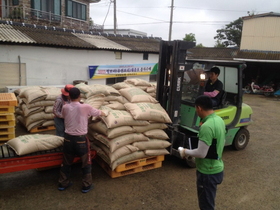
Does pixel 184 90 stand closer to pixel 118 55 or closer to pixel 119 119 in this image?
pixel 119 119

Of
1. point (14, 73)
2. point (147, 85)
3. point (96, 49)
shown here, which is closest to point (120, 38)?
point (96, 49)

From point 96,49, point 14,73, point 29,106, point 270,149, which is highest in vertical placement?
point 96,49

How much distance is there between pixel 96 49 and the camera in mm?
12586

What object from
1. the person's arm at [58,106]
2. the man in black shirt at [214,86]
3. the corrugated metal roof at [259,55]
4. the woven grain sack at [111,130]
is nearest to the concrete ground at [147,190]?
the woven grain sack at [111,130]

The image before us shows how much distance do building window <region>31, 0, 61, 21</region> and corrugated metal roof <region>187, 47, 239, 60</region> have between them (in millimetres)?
12023

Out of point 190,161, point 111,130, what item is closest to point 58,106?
point 111,130

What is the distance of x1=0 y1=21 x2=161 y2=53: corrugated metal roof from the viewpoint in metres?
10.4

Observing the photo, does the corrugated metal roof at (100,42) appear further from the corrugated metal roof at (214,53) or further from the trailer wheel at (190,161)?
the trailer wheel at (190,161)

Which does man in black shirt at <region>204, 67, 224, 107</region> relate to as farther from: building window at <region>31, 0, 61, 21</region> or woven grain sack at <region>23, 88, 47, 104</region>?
building window at <region>31, 0, 61, 21</region>

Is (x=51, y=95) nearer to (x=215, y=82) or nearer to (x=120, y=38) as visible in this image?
(x=215, y=82)

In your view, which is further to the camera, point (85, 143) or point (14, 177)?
point (14, 177)

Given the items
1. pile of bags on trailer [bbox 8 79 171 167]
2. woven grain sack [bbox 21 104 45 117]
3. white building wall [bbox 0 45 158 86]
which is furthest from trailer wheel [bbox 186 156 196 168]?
white building wall [bbox 0 45 158 86]

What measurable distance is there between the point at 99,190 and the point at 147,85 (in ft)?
12.7

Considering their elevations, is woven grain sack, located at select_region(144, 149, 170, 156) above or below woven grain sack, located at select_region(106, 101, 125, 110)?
below
